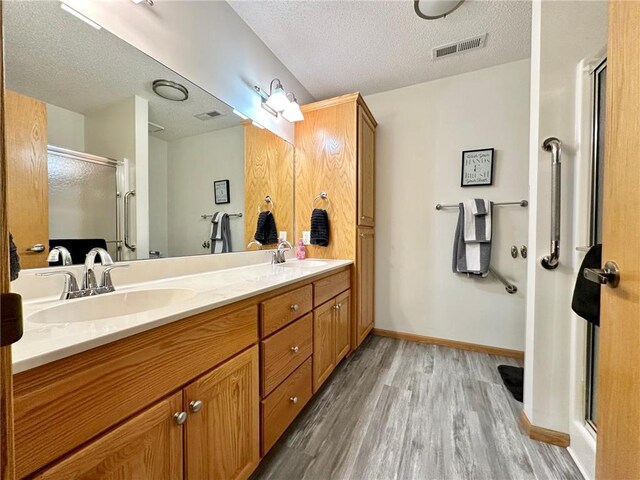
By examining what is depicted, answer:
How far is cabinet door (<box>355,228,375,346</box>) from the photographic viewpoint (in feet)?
6.93

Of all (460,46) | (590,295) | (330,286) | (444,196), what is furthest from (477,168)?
(330,286)

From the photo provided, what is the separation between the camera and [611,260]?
651mm

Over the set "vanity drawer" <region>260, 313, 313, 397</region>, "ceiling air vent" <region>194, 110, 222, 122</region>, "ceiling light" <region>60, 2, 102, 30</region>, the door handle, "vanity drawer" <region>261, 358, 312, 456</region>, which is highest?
"ceiling light" <region>60, 2, 102, 30</region>

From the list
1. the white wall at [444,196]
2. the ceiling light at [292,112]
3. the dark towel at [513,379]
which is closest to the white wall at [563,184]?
the dark towel at [513,379]

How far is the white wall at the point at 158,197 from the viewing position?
1.24 m

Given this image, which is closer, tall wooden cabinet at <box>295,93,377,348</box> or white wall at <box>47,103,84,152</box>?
white wall at <box>47,103,84,152</box>

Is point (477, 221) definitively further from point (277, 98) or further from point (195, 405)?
point (195, 405)

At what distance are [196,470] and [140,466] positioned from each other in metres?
0.20

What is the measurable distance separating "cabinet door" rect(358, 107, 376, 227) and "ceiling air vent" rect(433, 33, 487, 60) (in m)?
0.68

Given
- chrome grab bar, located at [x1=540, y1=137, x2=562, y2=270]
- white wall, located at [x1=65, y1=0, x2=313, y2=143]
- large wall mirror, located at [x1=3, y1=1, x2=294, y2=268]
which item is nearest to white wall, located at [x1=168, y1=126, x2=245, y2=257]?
large wall mirror, located at [x1=3, y1=1, x2=294, y2=268]

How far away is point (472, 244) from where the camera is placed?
2109 mm

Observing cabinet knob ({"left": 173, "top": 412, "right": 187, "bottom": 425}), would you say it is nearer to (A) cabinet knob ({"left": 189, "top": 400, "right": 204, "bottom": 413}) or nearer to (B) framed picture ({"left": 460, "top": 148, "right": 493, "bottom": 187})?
(A) cabinet knob ({"left": 189, "top": 400, "right": 204, "bottom": 413})

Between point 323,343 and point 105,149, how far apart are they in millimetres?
1414

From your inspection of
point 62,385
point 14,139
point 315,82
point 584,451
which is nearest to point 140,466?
point 62,385
